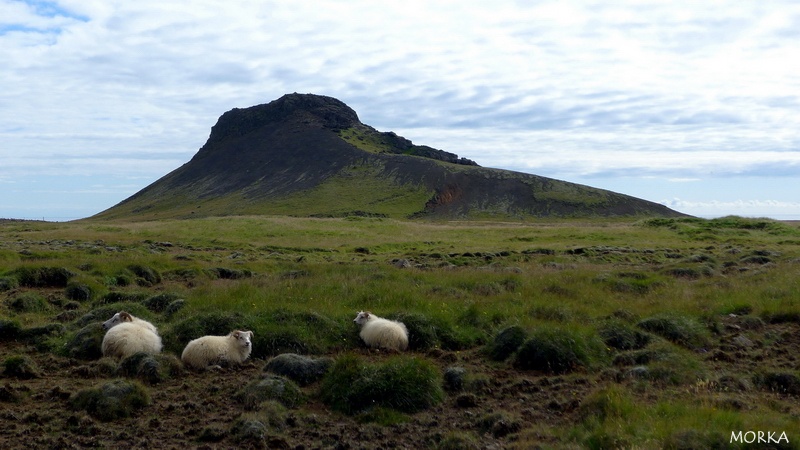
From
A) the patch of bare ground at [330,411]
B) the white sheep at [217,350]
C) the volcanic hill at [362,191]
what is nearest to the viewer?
the patch of bare ground at [330,411]

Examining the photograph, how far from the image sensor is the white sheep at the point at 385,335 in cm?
1317

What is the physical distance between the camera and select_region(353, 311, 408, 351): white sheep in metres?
13.2

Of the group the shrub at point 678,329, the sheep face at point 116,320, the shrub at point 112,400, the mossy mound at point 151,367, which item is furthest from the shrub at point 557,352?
the sheep face at point 116,320

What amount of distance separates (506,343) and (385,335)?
259 centimetres

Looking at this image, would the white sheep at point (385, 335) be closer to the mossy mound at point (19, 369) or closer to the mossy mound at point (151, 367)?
the mossy mound at point (151, 367)

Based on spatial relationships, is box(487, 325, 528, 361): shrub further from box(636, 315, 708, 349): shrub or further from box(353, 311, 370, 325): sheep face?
box(636, 315, 708, 349): shrub

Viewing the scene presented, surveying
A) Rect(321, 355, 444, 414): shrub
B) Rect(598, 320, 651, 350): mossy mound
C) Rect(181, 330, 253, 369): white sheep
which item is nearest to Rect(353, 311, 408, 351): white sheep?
Rect(321, 355, 444, 414): shrub

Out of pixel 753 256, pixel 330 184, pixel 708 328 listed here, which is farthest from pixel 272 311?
pixel 330 184

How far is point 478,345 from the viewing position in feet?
45.1

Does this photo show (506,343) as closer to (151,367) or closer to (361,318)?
(361,318)

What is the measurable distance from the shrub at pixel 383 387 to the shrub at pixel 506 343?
7.68 ft

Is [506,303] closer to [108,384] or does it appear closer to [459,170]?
[108,384]

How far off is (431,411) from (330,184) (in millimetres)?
153018

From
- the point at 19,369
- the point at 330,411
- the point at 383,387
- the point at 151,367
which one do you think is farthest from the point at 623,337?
the point at 19,369
